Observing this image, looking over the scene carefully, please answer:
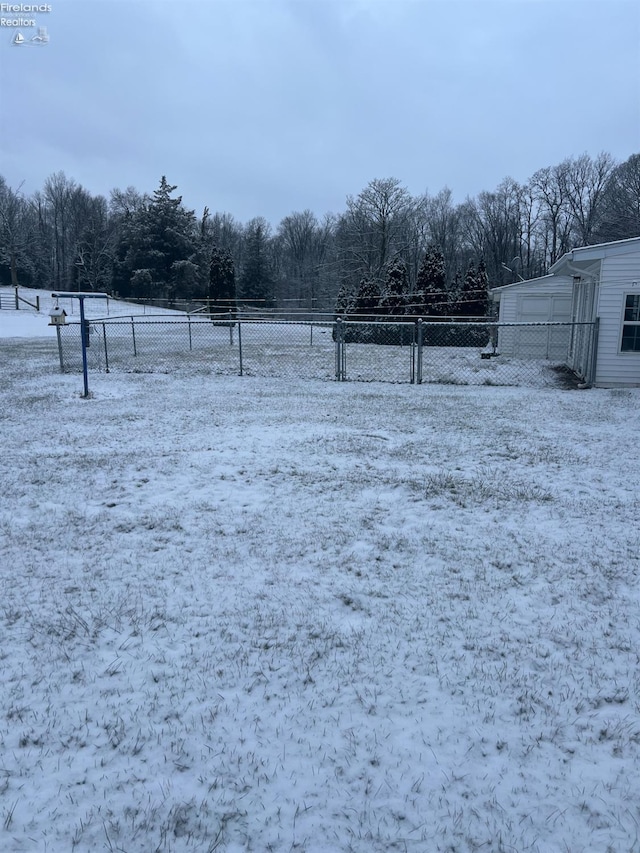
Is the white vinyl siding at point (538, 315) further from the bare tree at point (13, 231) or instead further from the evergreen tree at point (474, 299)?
the bare tree at point (13, 231)

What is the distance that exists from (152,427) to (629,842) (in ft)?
23.3

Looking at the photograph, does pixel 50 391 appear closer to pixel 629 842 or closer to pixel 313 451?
pixel 313 451

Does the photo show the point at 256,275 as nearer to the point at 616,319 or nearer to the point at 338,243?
the point at 338,243

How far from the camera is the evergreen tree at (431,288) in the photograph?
104 feet

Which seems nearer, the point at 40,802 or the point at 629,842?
the point at 629,842

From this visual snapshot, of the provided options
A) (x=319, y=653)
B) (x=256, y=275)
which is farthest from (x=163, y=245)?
(x=319, y=653)

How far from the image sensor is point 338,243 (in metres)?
47.8

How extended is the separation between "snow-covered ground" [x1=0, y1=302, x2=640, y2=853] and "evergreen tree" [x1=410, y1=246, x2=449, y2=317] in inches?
1043

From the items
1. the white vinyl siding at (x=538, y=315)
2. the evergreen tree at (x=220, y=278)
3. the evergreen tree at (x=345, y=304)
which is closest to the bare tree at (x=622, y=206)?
the evergreen tree at (x=345, y=304)

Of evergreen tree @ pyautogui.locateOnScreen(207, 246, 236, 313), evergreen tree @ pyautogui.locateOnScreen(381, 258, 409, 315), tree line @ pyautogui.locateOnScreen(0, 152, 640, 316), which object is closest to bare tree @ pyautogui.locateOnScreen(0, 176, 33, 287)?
tree line @ pyautogui.locateOnScreen(0, 152, 640, 316)

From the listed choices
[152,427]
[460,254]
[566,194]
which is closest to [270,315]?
[460,254]

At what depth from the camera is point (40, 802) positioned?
208 centimetres

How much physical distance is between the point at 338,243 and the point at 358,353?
29.5 meters

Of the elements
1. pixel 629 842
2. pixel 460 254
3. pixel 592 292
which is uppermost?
pixel 460 254
